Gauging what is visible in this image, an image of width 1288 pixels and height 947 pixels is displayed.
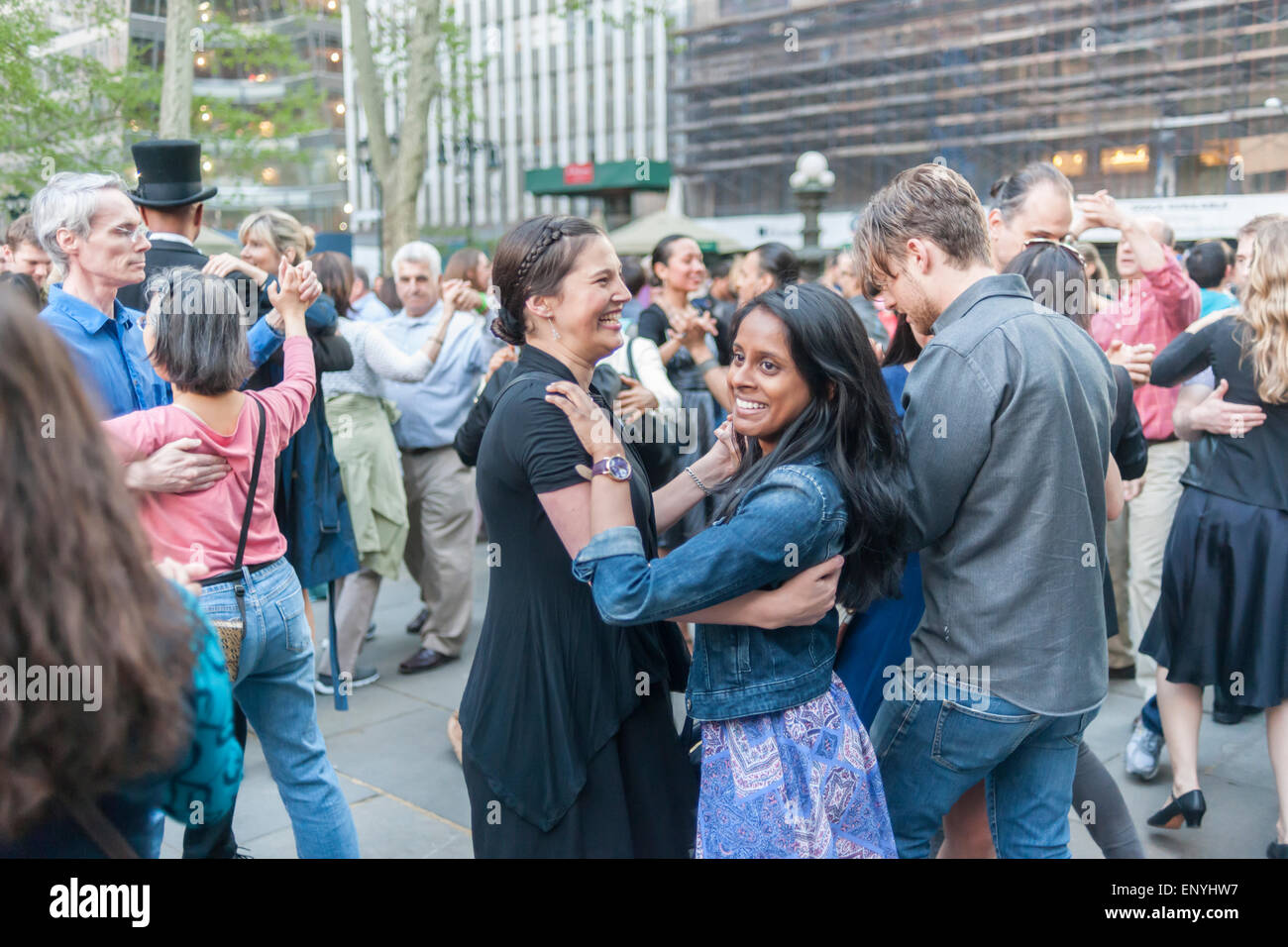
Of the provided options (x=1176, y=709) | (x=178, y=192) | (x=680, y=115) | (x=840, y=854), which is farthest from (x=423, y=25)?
(x=680, y=115)

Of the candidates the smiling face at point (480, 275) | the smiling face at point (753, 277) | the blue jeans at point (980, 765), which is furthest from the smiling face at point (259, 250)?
the blue jeans at point (980, 765)

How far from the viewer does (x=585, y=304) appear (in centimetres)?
223

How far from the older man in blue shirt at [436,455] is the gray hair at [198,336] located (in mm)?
2711

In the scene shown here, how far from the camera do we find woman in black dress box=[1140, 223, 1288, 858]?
11.3ft

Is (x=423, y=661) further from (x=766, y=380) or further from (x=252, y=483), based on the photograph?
(x=766, y=380)

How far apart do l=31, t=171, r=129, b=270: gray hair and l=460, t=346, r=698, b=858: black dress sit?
5.55 feet

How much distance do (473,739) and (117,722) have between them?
1.00 meters

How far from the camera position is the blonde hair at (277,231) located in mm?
4520

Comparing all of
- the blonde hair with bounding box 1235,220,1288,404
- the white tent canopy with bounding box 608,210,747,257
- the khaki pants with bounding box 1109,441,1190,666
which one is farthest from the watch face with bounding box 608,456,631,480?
the white tent canopy with bounding box 608,210,747,257

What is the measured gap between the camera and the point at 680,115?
5672cm

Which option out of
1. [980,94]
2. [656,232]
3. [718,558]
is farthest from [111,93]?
[980,94]

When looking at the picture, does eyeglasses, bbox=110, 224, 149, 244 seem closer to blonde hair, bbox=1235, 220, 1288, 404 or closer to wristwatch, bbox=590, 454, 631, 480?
wristwatch, bbox=590, 454, 631, 480

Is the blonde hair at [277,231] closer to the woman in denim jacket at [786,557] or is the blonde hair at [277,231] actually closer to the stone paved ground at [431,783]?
the stone paved ground at [431,783]

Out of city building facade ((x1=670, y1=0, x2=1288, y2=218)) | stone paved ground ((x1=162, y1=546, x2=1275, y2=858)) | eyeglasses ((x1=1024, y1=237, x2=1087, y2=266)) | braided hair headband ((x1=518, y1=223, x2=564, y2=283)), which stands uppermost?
city building facade ((x1=670, y1=0, x2=1288, y2=218))
